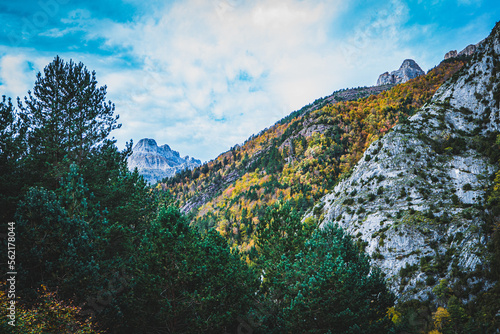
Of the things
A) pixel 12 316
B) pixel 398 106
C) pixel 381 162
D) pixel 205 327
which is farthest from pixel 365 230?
pixel 398 106

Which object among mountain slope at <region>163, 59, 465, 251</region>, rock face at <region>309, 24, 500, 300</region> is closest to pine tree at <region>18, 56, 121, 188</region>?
rock face at <region>309, 24, 500, 300</region>

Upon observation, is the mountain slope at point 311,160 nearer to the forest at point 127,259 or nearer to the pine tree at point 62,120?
the forest at point 127,259

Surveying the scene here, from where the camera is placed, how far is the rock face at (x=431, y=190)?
969 inches

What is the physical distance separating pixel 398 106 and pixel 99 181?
4371 inches

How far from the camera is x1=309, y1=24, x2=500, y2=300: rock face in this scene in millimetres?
24625

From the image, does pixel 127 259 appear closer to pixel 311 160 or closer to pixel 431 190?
pixel 431 190

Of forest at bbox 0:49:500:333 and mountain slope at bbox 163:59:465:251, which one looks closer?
forest at bbox 0:49:500:333

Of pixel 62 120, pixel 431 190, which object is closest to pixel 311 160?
pixel 431 190

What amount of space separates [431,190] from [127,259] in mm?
36427

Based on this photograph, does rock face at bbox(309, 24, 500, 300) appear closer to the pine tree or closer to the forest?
the forest

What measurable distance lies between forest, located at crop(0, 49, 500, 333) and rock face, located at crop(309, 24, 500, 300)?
10.2 ft

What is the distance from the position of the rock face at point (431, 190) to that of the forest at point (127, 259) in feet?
10.2

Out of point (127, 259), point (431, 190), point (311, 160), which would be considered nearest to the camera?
point (127, 259)

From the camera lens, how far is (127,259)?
48.1 feet
